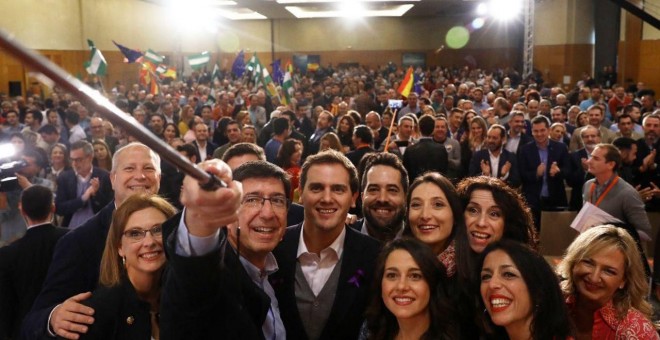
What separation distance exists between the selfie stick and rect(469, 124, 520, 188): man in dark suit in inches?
240

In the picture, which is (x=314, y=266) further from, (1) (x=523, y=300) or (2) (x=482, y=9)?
(2) (x=482, y=9)

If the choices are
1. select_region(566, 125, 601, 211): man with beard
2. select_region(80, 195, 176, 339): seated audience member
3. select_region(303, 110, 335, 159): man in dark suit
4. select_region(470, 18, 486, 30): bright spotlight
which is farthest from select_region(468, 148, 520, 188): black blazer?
select_region(470, 18, 486, 30): bright spotlight

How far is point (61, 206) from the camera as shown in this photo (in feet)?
19.2

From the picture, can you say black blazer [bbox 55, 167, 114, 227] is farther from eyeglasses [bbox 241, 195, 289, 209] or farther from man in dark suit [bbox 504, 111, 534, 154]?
man in dark suit [bbox 504, 111, 534, 154]

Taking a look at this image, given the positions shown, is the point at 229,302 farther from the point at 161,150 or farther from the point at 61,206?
the point at 61,206

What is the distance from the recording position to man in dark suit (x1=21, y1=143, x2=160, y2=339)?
244cm

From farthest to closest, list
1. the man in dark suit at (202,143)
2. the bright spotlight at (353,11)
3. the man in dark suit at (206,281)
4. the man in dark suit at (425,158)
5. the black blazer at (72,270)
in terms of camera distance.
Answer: the bright spotlight at (353,11)
the man in dark suit at (202,143)
the man in dark suit at (425,158)
the black blazer at (72,270)
the man in dark suit at (206,281)

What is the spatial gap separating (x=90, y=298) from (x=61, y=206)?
3.69 metres

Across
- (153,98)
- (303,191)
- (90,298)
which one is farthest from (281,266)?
(153,98)

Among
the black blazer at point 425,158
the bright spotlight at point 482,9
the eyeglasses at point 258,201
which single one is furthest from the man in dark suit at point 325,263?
the bright spotlight at point 482,9

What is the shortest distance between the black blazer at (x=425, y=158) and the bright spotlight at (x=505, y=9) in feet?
68.9

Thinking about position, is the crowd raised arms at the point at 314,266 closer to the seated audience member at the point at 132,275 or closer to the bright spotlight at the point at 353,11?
the seated audience member at the point at 132,275

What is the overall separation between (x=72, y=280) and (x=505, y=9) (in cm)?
2931

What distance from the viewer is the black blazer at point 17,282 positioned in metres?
3.99
